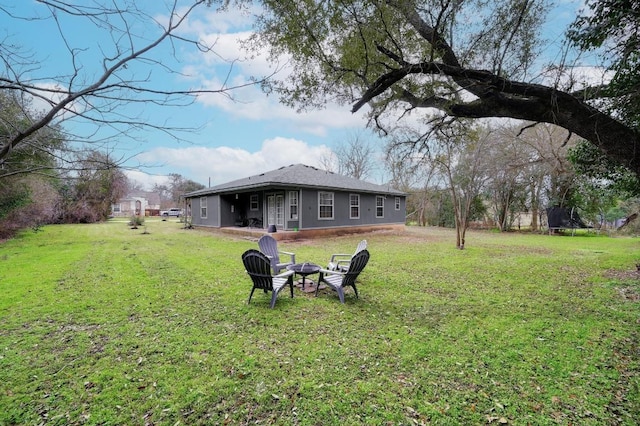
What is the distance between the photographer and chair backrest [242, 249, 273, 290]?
430 centimetres

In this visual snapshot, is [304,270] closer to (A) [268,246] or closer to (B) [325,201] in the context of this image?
(A) [268,246]

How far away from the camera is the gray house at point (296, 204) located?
1365 cm

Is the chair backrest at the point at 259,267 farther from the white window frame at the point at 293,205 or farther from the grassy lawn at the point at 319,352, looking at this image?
the white window frame at the point at 293,205

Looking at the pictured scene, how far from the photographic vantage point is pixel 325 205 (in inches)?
579

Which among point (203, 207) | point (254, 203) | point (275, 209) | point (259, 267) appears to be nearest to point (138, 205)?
point (203, 207)

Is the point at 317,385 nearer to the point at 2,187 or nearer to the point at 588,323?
the point at 588,323

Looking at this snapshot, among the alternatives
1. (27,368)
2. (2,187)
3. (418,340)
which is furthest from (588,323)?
(2,187)

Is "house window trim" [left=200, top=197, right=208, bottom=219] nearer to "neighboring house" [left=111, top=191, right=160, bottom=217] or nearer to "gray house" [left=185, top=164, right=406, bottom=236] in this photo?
"gray house" [left=185, top=164, right=406, bottom=236]

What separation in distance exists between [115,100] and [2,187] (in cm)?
1343

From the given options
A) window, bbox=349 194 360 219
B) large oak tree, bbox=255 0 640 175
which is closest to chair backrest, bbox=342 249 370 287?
large oak tree, bbox=255 0 640 175

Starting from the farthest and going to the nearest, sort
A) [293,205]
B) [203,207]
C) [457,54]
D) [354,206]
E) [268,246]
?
1. [203,207]
2. [354,206]
3. [293,205]
4. [268,246]
5. [457,54]

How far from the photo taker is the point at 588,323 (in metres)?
3.87

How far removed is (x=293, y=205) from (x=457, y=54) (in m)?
9.86

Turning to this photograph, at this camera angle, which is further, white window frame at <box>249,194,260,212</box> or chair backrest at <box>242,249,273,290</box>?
white window frame at <box>249,194,260,212</box>
